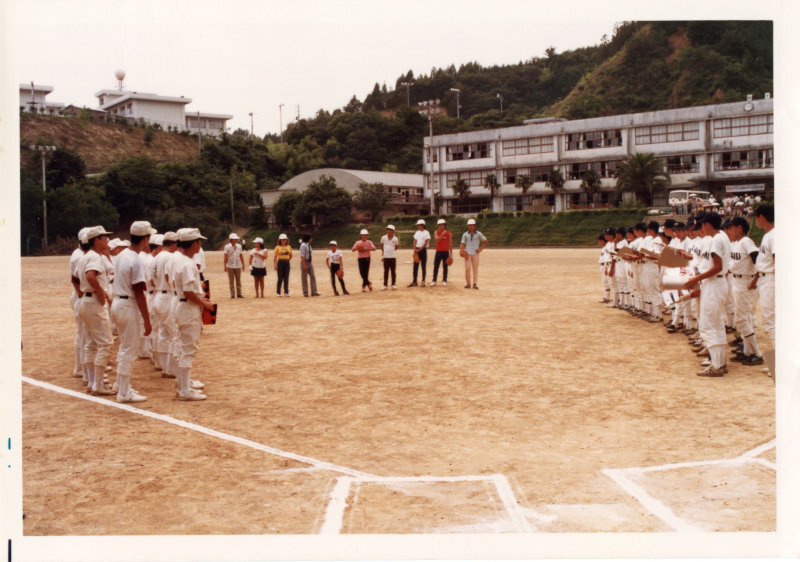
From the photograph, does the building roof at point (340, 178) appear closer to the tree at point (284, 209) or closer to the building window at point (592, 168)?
the tree at point (284, 209)

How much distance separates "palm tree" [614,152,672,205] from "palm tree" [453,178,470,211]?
12.9 meters

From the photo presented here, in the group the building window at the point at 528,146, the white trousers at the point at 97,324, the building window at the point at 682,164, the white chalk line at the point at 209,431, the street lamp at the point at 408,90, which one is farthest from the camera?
the building window at the point at 528,146

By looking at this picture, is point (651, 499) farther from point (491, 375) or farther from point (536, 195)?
point (536, 195)

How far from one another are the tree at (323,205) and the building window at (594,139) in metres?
18.3

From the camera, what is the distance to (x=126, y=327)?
262 inches

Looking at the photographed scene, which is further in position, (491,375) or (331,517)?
(491,375)

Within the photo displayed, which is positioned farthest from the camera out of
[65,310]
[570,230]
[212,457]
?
[570,230]

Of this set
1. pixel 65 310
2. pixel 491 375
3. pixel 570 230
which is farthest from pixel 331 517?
pixel 570 230

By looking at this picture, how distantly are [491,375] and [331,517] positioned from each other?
13.0ft

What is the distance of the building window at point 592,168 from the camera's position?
46.5m

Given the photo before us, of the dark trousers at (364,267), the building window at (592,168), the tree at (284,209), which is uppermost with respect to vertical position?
the building window at (592,168)

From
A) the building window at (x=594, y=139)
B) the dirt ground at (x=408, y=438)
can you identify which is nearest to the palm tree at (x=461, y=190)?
the building window at (x=594, y=139)

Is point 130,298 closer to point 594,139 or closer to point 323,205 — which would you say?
point 323,205

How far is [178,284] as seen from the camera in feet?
21.6
